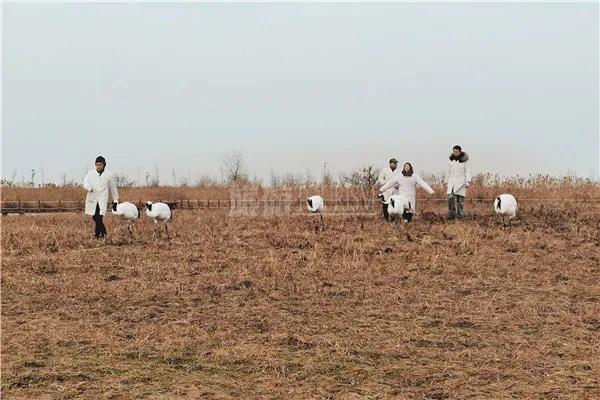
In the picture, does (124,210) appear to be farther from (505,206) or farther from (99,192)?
(505,206)

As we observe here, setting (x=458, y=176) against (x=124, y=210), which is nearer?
(x=124, y=210)

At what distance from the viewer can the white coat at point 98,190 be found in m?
13.1

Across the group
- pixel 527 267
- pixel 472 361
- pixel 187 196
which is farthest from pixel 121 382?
pixel 187 196

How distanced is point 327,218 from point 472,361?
11900mm

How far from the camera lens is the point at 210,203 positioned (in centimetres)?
2617

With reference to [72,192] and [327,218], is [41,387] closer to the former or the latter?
[327,218]

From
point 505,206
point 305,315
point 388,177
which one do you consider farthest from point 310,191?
point 305,315

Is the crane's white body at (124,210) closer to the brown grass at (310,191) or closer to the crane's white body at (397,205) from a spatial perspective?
the crane's white body at (397,205)

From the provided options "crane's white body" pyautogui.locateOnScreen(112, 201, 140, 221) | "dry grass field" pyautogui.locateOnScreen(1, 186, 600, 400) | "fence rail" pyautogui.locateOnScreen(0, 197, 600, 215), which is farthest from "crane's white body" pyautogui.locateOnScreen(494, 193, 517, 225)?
"crane's white body" pyautogui.locateOnScreen(112, 201, 140, 221)

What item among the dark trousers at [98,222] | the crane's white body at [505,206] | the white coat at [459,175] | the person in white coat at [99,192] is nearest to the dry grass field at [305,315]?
the dark trousers at [98,222]

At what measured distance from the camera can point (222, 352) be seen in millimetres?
5766

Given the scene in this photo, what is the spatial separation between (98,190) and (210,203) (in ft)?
42.7

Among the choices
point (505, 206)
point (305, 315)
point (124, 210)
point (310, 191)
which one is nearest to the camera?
point (305, 315)

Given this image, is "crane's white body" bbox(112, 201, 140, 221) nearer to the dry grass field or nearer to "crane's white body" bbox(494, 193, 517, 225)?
the dry grass field
